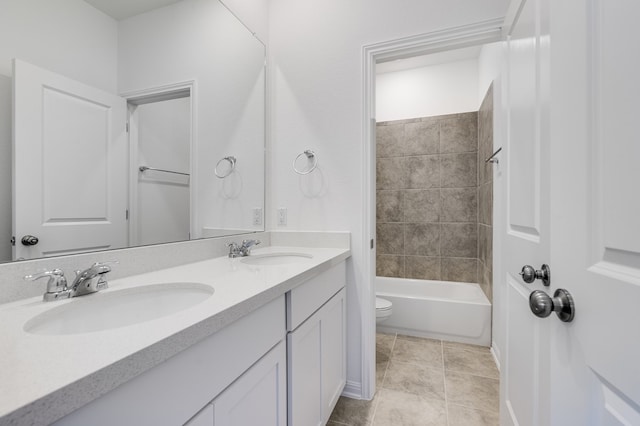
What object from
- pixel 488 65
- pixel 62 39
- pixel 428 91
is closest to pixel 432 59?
pixel 428 91

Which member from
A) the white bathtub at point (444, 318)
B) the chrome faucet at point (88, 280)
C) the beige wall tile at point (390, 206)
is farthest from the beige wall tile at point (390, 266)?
the chrome faucet at point (88, 280)

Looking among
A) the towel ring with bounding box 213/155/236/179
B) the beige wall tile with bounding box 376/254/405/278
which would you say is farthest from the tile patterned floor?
the towel ring with bounding box 213/155/236/179

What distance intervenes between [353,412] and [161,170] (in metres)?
1.55

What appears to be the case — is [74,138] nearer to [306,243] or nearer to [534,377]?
[306,243]

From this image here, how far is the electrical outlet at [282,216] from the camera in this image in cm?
180

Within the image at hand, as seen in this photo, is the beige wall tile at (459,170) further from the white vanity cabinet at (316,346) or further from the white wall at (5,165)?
the white wall at (5,165)

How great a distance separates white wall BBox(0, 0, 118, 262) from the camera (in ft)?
2.44

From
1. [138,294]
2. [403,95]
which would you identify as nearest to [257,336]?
[138,294]

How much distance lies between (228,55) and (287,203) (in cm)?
91

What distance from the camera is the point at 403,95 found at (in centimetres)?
313

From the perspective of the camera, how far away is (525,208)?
0.93m

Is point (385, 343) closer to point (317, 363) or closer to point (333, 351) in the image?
point (333, 351)

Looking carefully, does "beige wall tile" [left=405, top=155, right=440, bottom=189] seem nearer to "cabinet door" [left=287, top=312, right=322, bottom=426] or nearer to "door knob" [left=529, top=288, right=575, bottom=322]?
"cabinet door" [left=287, top=312, right=322, bottom=426]

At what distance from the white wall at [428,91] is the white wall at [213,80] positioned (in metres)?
1.82
